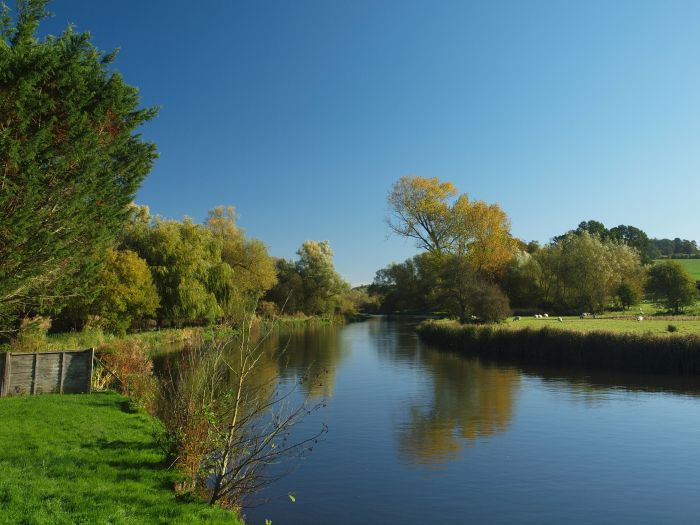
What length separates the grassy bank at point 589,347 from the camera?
24.5m

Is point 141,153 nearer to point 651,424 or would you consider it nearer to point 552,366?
point 651,424

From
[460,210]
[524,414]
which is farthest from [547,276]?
[524,414]

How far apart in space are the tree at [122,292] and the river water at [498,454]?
16.0 m

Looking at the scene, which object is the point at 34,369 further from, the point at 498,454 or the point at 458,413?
the point at 498,454

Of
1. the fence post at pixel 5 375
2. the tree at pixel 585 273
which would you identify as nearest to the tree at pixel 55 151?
the fence post at pixel 5 375

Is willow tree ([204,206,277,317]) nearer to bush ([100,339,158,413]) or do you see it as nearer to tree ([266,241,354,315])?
tree ([266,241,354,315])

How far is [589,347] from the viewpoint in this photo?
2780 centimetres

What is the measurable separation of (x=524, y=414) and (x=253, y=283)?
46.8 metres

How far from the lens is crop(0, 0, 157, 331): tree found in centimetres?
1159

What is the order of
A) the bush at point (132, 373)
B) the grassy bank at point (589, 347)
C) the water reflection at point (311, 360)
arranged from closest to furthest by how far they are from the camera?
1. the bush at point (132, 373)
2. the water reflection at point (311, 360)
3. the grassy bank at point (589, 347)

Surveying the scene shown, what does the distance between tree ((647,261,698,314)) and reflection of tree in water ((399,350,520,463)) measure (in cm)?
2731

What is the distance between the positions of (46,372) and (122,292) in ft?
61.0

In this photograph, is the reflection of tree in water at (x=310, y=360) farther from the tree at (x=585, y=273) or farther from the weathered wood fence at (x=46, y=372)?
the tree at (x=585, y=273)

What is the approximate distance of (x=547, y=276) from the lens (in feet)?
189
